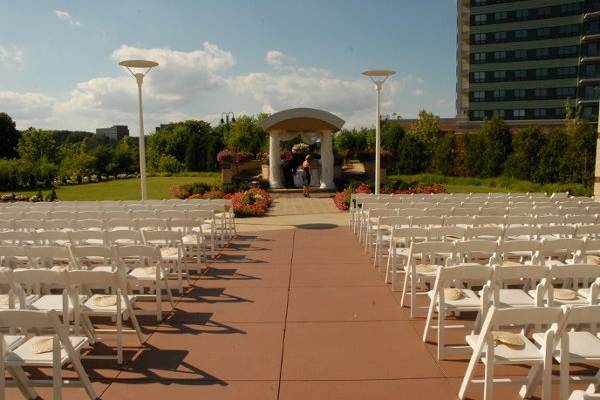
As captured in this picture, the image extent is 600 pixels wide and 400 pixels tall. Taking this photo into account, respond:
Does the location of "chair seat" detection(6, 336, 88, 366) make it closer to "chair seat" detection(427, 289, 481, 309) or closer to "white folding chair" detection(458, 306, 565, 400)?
"white folding chair" detection(458, 306, 565, 400)

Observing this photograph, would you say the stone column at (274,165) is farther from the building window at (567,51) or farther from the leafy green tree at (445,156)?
the building window at (567,51)

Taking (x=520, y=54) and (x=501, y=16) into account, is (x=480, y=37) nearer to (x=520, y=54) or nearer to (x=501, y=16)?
(x=501, y=16)

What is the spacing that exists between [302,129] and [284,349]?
20.8 metres

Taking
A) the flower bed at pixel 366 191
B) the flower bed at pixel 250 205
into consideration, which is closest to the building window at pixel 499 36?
the flower bed at pixel 366 191

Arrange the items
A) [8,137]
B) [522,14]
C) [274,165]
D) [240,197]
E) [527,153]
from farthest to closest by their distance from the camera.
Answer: [522,14] < [8,137] < [527,153] < [274,165] < [240,197]

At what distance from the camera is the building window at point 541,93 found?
225 ft

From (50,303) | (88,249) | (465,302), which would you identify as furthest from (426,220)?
(50,303)

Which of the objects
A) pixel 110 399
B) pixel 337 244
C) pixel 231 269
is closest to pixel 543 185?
pixel 337 244

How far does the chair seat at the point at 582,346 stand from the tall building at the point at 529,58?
6843cm

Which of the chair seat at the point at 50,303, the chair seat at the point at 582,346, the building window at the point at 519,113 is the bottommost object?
the chair seat at the point at 582,346

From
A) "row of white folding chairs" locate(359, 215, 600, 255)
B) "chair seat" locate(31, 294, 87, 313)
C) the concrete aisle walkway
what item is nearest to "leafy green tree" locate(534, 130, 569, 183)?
"row of white folding chairs" locate(359, 215, 600, 255)

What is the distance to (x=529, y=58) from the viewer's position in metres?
69.0

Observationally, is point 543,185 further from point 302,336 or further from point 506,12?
point 506,12

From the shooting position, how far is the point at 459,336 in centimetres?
583
